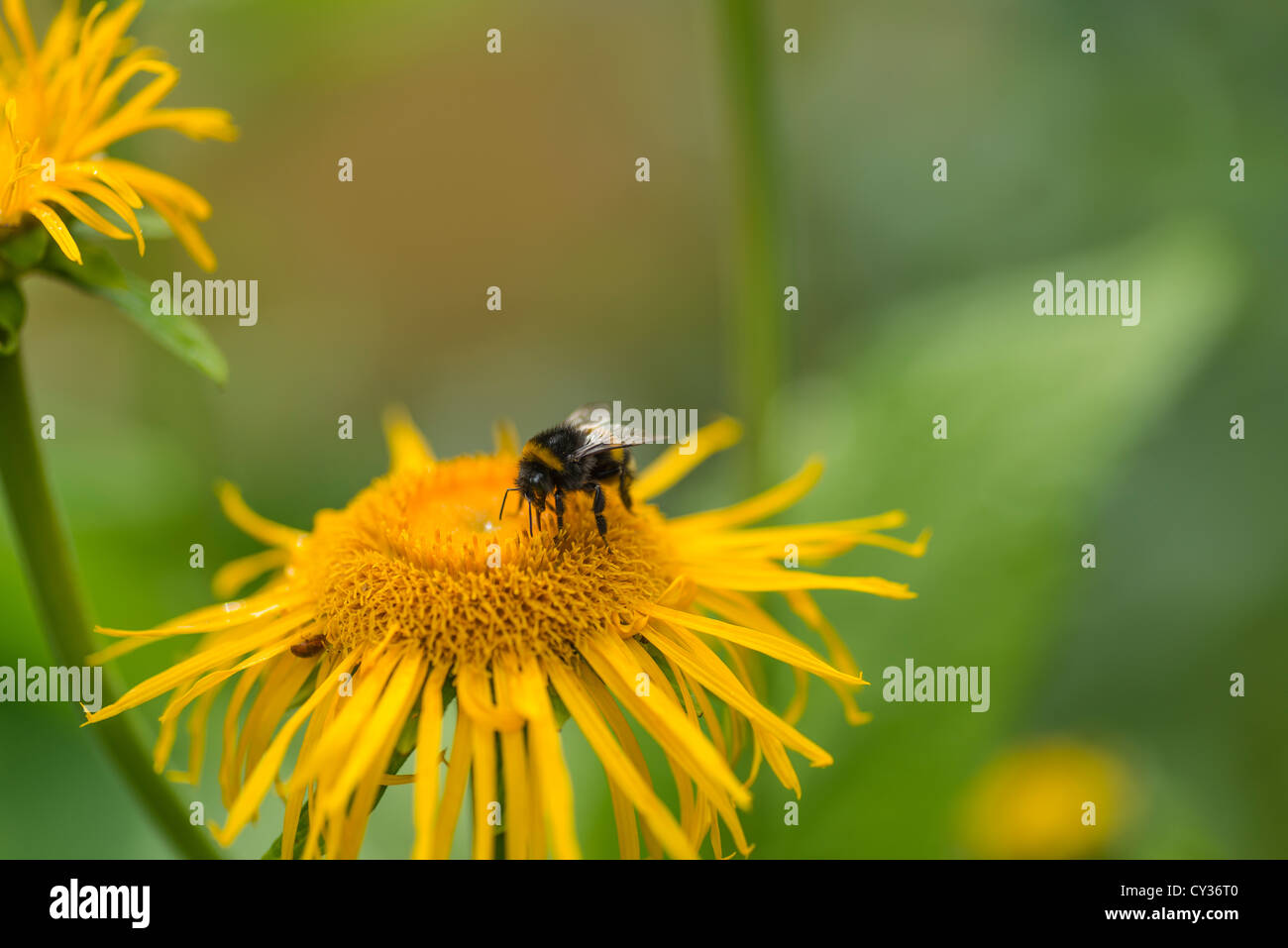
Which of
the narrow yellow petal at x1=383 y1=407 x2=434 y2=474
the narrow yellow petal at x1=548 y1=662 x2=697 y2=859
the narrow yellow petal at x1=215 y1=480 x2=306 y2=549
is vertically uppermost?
the narrow yellow petal at x1=383 y1=407 x2=434 y2=474

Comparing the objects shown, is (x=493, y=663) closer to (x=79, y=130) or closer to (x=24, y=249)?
(x=24, y=249)

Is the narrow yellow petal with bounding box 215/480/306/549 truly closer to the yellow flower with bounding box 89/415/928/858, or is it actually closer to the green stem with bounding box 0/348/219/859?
the yellow flower with bounding box 89/415/928/858

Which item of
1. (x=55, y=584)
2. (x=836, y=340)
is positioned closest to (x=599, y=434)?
(x=55, y=584)

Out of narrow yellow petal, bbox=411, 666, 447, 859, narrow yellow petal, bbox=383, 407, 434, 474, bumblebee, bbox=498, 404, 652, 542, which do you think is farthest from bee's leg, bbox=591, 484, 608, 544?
narrow yellow petal, bbox=383, 407, 434, 474
